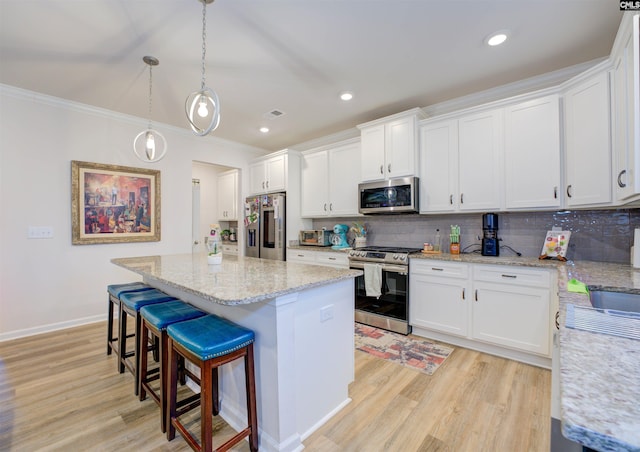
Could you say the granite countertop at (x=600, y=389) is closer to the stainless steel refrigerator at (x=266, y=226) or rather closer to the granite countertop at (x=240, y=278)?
the granite countertop at (x=240, y=278)

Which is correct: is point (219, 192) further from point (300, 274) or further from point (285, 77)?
point (300, 274)

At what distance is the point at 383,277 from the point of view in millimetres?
3252

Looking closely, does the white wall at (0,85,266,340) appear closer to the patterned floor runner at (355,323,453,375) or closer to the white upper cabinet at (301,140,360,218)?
the white upper cabinet at (301,140,360,218)

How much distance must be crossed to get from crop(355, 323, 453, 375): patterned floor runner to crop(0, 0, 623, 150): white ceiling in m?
2.72

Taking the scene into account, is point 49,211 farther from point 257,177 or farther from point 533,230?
point 533,230

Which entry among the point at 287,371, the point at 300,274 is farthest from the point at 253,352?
the point at 300,274

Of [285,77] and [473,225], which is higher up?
[285,77]

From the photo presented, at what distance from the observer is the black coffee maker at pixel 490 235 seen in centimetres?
288

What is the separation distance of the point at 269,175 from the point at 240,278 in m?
3.37

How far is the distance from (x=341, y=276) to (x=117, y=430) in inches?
66.0

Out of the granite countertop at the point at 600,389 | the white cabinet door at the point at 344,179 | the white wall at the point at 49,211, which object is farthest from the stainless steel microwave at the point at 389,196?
the white wall at the point at 49,211

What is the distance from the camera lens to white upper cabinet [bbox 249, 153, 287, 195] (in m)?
4.61

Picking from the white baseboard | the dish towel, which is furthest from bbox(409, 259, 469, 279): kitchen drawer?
the white baseboard

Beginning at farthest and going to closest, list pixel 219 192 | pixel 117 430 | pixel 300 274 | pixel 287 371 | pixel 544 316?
pixel 219 192 < pixel 544 316 < pixel 300 274 < pixel 117 430 < pixel 287 371
